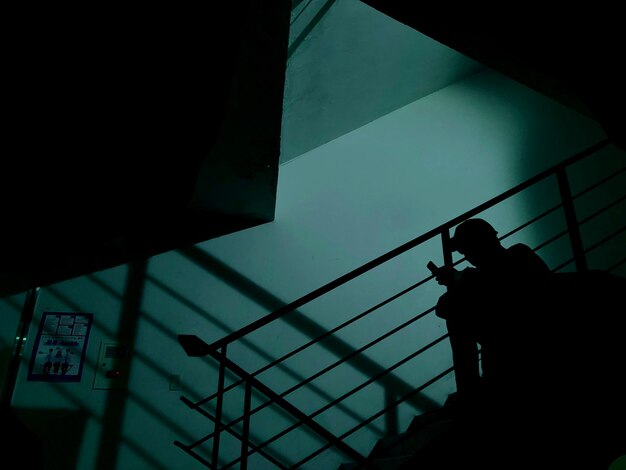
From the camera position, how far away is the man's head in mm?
1759

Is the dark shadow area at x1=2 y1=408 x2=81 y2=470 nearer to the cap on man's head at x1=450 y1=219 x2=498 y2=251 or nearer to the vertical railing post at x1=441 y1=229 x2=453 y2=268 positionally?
the vertical railing post at x1=441 y1=229 x2=453 y2=268

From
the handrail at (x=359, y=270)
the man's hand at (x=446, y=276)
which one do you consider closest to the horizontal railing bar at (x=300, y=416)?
the handrail at (x=359, y=270)

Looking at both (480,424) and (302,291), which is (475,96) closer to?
(302,291)

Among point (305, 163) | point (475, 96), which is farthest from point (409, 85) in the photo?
point (305, 163)

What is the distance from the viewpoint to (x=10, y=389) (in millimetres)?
2760

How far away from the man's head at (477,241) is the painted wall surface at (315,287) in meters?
1.41

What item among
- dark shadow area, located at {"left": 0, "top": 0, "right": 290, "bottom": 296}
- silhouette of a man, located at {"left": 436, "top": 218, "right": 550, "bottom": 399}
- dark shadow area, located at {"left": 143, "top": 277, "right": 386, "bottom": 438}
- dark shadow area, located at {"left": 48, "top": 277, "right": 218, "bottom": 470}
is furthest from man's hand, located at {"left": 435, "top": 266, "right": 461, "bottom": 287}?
dark shadow area, located at {"left": 48, "top": 277, "right": 218, "bottom": 470}

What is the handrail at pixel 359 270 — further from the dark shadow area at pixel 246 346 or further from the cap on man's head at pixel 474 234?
the dark shadow area at pixel 246 346

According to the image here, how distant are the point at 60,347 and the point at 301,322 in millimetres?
1552

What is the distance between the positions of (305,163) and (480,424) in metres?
2.40

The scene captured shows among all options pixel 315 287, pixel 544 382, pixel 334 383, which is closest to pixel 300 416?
pixel 544 382

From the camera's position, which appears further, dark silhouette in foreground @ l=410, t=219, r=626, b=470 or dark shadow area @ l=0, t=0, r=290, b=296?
dark shadow area @ l=0, t=0, r=290, b=296

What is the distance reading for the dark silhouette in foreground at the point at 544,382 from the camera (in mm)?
1377

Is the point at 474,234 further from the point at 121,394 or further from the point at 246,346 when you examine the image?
the point at 121,394
